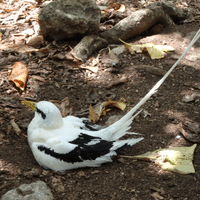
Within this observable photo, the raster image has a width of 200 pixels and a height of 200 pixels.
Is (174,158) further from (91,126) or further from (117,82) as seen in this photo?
(117,82)

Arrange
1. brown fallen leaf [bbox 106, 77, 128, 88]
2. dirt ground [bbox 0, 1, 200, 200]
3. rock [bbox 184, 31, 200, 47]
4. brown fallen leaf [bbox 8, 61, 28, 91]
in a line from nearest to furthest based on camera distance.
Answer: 1. dirt ground [bbox 0, 1, 200, 200]
2. brown fallen leaf [bbox 8, 61, 28, 91]
3. brown fallen leaf [bbox 106, 77, 128, 88]
4. rock [bbox 184, 31, 200, 47]

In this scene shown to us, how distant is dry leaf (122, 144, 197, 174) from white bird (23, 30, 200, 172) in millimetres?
278

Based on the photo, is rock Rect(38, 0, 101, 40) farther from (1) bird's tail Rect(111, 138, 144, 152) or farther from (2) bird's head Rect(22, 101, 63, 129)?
(1) bird's tail Rect(111, 138, 144, 152)

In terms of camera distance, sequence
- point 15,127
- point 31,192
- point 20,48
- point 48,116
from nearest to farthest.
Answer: point 31,192, point 48,116, point 15,127, point 20,48

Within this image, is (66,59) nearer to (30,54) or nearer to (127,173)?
(30,54)

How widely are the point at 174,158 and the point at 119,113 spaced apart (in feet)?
4.17

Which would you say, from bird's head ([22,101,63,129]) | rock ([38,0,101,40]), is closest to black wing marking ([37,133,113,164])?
bird's head ([22,101,63,129])

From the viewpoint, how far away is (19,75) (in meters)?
4.66

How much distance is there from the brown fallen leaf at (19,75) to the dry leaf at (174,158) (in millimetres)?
2372

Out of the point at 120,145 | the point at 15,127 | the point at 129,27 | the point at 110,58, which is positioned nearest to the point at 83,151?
the point at 120,145

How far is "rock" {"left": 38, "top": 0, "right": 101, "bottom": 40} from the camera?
5.39m

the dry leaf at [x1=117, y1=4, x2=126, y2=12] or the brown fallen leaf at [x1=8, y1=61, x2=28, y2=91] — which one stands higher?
the dry leaf at [x1=117, y1=4, x2=126, y2=12]

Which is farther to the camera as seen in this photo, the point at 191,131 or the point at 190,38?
the point at 190,38

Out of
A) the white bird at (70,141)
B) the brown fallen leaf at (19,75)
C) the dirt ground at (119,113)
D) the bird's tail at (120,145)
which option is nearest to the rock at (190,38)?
the dirt ground at (119,113)
